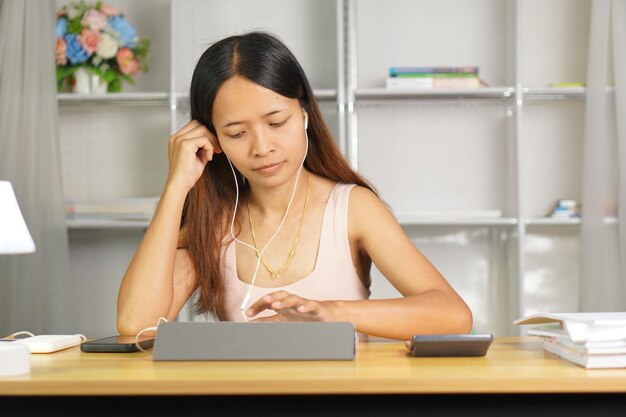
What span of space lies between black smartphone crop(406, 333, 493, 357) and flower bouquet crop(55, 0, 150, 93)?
268cm

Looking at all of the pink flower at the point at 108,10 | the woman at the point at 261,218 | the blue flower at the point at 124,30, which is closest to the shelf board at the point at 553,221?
the woman at the point at 261,218

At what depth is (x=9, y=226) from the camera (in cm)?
167

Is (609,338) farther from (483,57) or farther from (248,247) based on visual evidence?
(483,57)

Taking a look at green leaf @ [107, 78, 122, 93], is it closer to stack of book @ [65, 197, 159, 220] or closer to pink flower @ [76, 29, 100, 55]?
pink flower @ [76, 29, 100, 55]

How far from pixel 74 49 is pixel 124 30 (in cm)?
22

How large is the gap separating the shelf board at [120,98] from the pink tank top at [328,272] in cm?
177

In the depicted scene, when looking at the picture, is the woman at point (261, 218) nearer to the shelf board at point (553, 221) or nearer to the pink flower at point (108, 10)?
the shelf board at point (553, 221)

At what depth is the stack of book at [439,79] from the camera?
3723 millimetres

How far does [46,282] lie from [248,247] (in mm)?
1640

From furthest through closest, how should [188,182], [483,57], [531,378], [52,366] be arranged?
[483,57], [188,182], [52,366], [531,378]

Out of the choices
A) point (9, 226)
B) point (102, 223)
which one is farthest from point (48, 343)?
point (102, 223)

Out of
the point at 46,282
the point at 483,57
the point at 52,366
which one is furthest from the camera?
the point at 483,57

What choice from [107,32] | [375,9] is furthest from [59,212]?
[375,9]

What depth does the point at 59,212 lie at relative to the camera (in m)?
3.58
